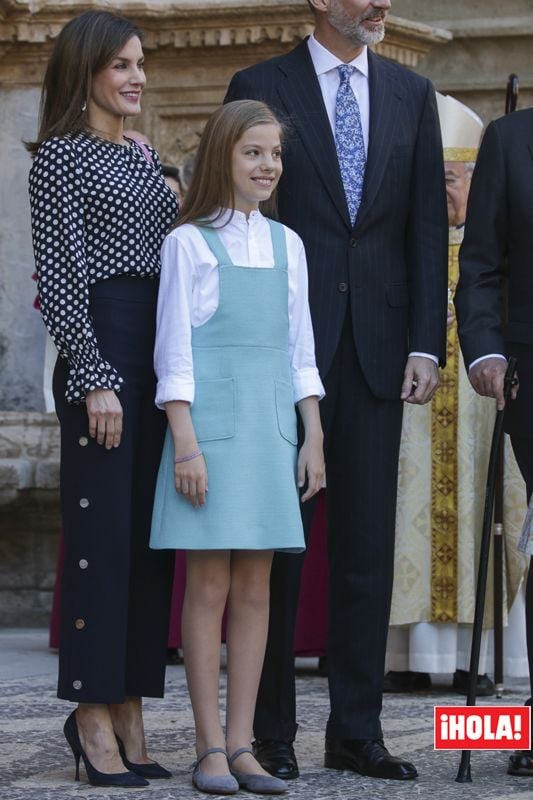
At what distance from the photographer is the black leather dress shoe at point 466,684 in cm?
628

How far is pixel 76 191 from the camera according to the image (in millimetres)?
4137

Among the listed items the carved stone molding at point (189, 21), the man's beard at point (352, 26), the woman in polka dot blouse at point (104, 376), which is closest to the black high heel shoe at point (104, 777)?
the woman in polka dot blouse at point (104, 376)

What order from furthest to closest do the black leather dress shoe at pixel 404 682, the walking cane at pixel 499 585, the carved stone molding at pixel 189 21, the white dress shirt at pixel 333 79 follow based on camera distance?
the carved stone molding at pixel 189 21
the black leather dress shoe at pixel 404 682
the walking cane at pixel 499 585
the white dress shirt at pixel 333 79

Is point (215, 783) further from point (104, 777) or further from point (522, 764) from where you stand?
point (522, 764)

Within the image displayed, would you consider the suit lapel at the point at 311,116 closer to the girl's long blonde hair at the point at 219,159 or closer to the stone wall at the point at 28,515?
the girl's long blonde hair at the point at 219,159

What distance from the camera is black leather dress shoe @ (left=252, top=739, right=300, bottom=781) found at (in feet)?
13.9

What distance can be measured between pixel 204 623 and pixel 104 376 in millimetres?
574

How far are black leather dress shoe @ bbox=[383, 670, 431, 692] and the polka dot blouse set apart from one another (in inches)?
103

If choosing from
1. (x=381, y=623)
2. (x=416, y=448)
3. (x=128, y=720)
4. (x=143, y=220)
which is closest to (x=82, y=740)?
(x=128, y=720)

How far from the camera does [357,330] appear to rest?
14.5ft

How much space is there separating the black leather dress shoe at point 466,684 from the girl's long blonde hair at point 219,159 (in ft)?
8.18

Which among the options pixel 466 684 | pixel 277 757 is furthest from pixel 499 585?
pixel 277 757

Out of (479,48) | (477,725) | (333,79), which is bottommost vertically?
(477,725)

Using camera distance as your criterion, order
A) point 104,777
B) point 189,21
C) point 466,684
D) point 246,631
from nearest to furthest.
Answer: point 104,777 < point 246,631 < point 466,684 < point 189,21
